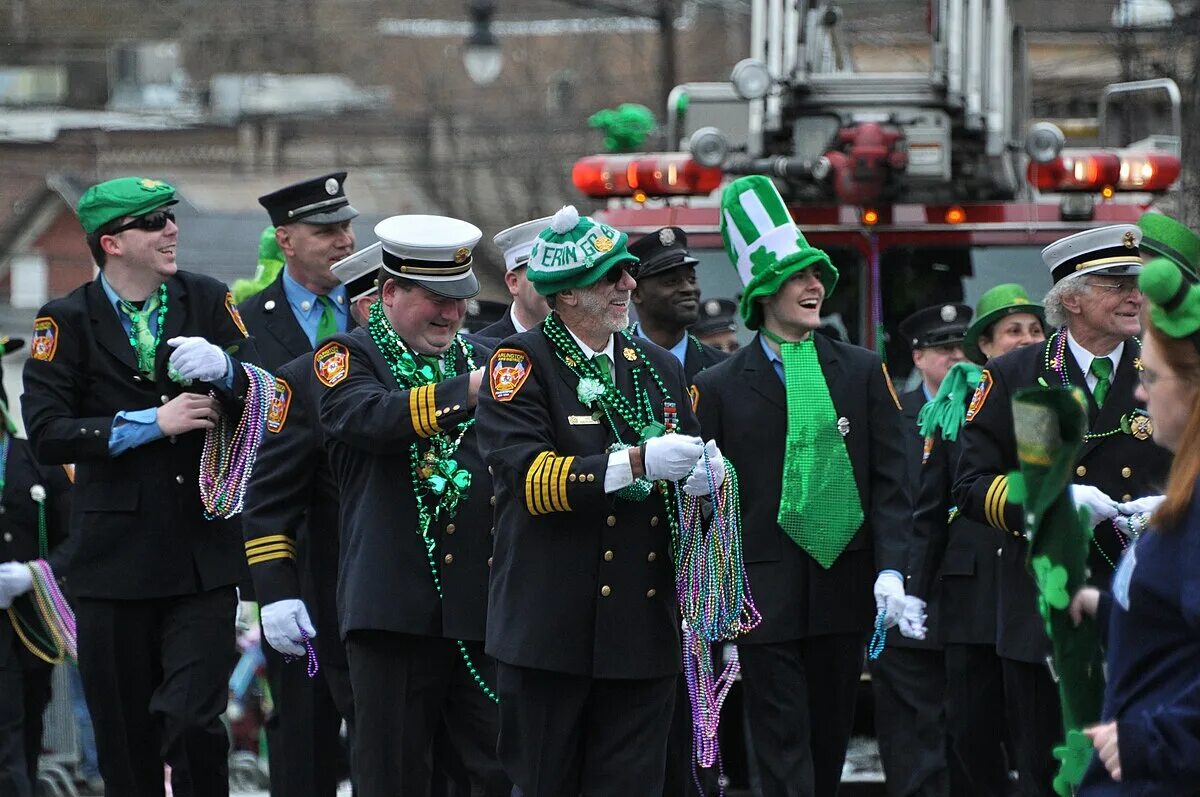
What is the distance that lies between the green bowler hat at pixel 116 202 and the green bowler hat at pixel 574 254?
6.49 feet

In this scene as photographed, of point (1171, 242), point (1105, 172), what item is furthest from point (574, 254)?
point (1105, 172)

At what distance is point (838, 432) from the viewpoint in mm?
8031

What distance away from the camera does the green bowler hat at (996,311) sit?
955 centimetres

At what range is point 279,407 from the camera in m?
7.87

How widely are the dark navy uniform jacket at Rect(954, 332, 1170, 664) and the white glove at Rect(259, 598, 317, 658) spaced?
221 cm

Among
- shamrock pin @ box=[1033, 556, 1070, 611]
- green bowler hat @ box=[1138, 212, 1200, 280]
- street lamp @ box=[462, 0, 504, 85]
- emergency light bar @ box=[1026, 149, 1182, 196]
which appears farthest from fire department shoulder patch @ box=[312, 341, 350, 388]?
street lamp @ box=[462, 0, 504, 85]

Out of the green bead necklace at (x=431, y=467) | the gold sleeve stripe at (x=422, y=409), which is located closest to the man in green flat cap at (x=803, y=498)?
the green bead necklace at (x=431, y=467)

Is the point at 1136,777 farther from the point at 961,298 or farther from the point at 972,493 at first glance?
the point at 961,298

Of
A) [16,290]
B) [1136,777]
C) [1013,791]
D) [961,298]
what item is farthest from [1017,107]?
[16,290]

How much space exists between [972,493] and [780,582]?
766mm

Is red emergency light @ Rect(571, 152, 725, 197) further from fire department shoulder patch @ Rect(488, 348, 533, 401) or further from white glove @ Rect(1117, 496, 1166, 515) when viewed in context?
fire department shoulder patch @ Rect(488, 348, 533, 401)

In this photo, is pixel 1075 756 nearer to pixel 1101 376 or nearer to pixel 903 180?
pixel 1101 376

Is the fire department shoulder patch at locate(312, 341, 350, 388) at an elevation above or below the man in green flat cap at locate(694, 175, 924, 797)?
above

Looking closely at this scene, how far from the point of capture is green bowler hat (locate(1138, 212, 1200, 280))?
5.57 m
